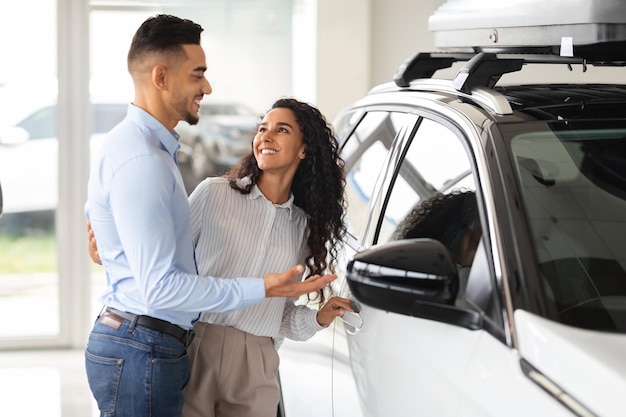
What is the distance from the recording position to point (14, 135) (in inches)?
249

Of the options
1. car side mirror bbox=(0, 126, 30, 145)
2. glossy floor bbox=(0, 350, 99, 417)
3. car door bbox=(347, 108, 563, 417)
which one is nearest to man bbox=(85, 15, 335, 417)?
Answer: car door bbox=(347, 108, 563, 417)

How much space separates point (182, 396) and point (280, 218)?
0.56 metres

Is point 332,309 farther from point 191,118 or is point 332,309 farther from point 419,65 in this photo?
point 419,65

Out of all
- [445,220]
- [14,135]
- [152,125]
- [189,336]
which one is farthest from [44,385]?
[445,220]

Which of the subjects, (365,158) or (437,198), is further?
(365,158)

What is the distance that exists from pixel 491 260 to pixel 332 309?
74cm

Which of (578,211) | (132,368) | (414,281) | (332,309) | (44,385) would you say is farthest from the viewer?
(44,385)

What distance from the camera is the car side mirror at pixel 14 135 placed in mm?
6328

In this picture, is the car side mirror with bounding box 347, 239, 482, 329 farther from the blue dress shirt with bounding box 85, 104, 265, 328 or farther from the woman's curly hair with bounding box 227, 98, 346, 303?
the woman's curly hair with bounding box 227, 98, 346, 303

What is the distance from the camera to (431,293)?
6.25 ft

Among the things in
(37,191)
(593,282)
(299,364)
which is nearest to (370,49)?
(37,191)

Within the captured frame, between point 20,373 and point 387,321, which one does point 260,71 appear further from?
point 387,321

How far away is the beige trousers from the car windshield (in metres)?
0.96

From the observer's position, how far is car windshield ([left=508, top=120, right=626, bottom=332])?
195cm
